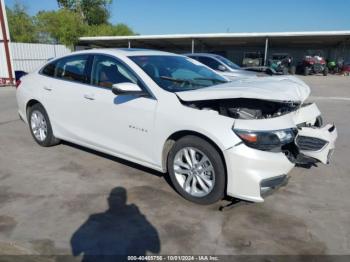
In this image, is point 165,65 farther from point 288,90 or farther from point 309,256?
point 309,256

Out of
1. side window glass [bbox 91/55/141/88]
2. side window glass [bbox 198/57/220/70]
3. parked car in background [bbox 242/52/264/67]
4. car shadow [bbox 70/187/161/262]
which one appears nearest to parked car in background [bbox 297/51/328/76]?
parked car in background [bbox 242/52/264/67]

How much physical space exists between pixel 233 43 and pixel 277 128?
108ft

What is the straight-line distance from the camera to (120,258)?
2.66 m

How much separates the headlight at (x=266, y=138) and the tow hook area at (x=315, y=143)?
41cm

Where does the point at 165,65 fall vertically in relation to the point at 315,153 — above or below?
above

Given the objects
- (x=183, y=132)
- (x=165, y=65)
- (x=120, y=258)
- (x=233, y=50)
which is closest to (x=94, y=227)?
(x=120, y=258)

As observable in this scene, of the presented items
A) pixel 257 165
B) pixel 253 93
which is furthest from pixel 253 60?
pixel 257 165

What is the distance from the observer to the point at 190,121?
132 inches

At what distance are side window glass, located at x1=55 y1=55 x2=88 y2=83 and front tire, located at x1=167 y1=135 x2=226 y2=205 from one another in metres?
1.83

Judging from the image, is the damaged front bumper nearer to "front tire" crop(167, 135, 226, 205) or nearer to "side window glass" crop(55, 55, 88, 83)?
"front tire" crop(167, 135, 226, 205)

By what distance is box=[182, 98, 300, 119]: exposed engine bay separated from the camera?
3.45 metres

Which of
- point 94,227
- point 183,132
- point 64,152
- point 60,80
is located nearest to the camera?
point 94,227

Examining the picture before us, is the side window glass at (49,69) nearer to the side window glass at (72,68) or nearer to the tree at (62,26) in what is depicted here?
the side window glass at (72,68)

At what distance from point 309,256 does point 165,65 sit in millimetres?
2804
